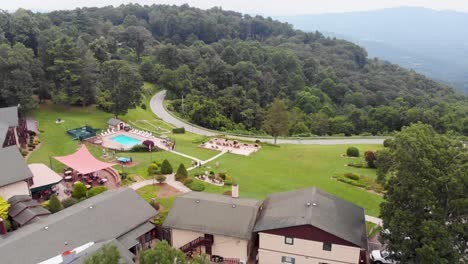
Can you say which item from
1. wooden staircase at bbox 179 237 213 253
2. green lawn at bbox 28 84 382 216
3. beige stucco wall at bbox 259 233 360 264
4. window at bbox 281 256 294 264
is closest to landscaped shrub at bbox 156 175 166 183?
green lawn at bbox 28 84 382 216

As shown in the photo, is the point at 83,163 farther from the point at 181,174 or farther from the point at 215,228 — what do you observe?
the point at 215,228

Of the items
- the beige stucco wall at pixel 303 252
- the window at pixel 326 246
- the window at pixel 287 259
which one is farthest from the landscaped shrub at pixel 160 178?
the window at pixel 326 246

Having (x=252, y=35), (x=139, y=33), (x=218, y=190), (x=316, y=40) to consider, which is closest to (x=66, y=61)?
(x=218, y=190)

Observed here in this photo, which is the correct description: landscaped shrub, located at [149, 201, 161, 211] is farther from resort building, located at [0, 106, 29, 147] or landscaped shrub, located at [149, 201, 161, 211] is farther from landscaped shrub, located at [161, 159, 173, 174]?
resort building, located at [0, 106, 29, 147]

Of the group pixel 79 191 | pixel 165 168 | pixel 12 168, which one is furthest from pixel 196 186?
pixel 12 168

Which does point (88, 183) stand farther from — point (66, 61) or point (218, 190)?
point (66, 61)

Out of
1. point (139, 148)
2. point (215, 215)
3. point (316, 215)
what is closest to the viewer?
point (316, 215)
